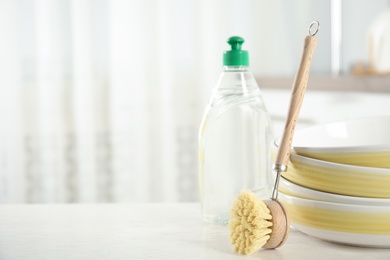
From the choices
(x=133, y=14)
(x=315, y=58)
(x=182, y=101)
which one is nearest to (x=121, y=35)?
(x=133, y=14)

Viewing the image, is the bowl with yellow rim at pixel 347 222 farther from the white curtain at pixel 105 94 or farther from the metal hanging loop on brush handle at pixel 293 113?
the white curtain at pixel 105 94

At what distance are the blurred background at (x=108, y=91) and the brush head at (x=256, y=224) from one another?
2.05m

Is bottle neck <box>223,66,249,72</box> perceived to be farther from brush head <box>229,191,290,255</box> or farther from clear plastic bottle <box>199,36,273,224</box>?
brush head <box>229,191,290,255</box>

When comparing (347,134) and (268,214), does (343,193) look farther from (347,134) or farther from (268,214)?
(347,134)

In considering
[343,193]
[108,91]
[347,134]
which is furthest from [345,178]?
[108,91]

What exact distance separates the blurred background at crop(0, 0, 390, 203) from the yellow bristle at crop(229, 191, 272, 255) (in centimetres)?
205

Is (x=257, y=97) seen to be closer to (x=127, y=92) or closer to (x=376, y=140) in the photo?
(x=376, y=140)

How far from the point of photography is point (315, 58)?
121 inches

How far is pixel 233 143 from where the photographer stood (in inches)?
31.4

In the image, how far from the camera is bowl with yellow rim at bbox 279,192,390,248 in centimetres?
63

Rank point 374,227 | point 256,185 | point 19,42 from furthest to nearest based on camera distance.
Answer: point 19,42, point 256,185, point 374,227

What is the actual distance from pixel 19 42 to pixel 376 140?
2127mm

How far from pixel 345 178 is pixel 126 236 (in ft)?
0.74

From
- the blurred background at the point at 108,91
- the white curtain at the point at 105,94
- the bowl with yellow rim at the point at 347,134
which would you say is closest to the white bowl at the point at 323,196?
the bowl with yellow rim at the point at 347,134
